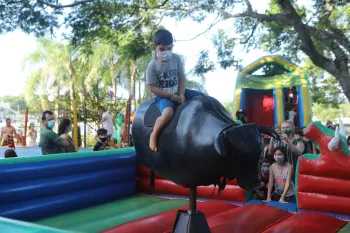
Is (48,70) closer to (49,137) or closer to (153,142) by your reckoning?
(49,137)

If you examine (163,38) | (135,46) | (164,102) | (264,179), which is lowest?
(264,179)

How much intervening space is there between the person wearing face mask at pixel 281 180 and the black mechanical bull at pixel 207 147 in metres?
1.78

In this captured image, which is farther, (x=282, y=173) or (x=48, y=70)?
(x=48, y=70)

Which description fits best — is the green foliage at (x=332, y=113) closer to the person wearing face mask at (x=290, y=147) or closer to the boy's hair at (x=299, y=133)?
the boy's hair at (x=299, y=133)

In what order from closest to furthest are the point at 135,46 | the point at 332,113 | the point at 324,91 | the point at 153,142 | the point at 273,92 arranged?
the point at 153,142 < the point at 135,46 < the point at 273,92 < the point at 324,91 < the point at 332,113

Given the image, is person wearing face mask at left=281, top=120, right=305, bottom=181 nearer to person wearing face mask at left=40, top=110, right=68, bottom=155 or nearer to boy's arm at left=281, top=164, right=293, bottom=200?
boy's arm at left=281, top=164, right=293, bottom=200

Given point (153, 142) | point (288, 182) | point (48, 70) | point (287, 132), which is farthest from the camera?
point (48, 70)

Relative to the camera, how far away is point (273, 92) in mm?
9477

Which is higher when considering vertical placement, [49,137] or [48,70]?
[48,70]

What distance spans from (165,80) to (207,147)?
0.52 meters

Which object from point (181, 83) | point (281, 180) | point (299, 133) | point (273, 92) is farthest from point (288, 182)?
point (273, 92)

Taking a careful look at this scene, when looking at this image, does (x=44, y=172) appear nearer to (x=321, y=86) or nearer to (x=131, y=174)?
(x=131, y=174)

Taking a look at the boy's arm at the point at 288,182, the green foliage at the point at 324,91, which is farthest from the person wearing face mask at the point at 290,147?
the green foliage at the point at 324,91

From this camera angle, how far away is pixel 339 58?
845 cm
